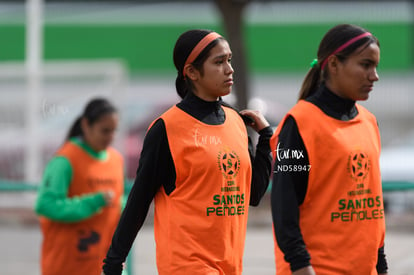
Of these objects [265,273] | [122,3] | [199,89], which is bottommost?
[265,273]

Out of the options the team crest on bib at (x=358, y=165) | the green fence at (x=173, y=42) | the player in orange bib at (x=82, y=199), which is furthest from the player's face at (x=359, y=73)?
the green fence at (x=173, y=42)

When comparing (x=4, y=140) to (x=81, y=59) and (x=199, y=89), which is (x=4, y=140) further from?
(x=81, y=59)

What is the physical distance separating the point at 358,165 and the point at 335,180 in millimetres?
130

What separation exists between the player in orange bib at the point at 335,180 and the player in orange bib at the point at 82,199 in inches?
108

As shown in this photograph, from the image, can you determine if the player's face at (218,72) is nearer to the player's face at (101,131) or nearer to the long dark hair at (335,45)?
the long dark hair at (335,45)

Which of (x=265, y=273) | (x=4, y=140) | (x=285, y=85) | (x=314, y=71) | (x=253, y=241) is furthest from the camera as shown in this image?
(x=285, y=85)

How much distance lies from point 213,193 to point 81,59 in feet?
67.8

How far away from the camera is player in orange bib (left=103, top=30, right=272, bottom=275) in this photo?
4.16 metres

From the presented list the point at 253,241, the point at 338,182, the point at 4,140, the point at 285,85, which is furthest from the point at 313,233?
the point at 285,85

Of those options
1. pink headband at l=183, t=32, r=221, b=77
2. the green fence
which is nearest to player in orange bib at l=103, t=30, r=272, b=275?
pink headband at l=183, t=32, r=221, b=77

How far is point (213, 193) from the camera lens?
4184mm

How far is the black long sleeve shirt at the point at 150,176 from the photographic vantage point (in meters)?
4.21

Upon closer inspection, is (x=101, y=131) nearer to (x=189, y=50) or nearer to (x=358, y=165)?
(x=189, y=50)

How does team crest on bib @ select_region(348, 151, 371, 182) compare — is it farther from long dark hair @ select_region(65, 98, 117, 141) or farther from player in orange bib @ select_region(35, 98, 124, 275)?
long dark hair @ select_region(65, 98, 117, 141)
